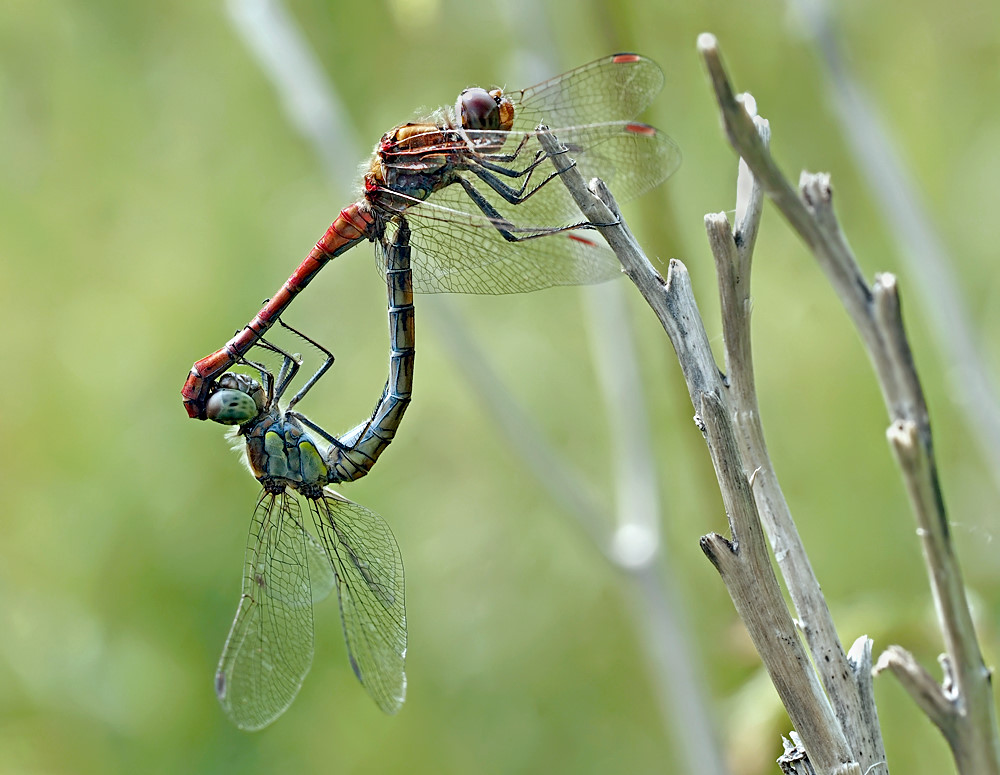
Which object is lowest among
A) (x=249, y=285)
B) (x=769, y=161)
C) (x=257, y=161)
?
(x=769, y=161)

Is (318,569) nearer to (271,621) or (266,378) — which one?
(271,621)

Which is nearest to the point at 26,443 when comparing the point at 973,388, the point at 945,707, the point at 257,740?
the point at 257,740

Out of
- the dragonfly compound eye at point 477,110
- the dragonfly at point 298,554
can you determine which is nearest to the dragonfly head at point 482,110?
the dragonfly compound eye at point 477,110

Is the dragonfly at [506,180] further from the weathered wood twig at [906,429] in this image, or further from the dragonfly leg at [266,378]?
the weathered wood twig at [906,429]

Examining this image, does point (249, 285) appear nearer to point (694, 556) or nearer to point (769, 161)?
point (694, 556)

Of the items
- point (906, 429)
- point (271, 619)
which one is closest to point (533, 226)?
point (271, 619)

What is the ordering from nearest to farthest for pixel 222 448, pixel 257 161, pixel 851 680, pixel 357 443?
1. pixel 851 680
2. pixel 357 443
3. pixel 222 448
4. pixel 257 161
